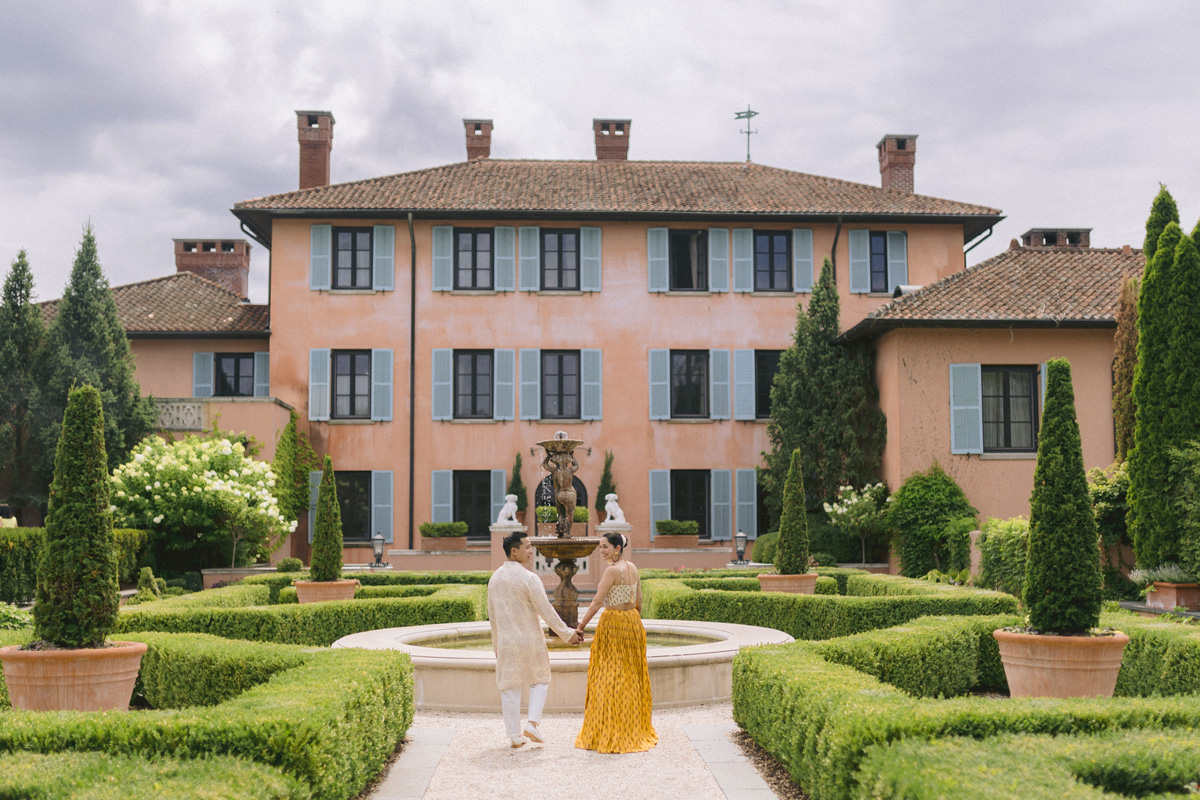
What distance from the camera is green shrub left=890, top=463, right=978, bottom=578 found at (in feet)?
67.1

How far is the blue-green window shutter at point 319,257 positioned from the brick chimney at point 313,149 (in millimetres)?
2742

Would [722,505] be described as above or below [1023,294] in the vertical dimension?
below

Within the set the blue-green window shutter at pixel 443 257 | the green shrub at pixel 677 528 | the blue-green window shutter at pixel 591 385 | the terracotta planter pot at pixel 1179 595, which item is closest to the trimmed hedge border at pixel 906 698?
the terracotta planter pot at pixel 1179 595

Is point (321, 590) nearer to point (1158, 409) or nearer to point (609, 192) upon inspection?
point (1158, 409)

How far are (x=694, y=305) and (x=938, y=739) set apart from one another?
2155 centimetres

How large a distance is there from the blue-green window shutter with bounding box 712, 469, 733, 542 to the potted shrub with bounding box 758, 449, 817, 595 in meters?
10.4

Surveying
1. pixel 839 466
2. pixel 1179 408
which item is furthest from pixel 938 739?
pixel 839 466

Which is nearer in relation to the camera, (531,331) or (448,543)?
(448,543)

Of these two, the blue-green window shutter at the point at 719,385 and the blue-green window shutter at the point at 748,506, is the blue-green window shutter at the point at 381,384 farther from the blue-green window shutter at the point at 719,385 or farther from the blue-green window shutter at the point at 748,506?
the blue-green window shutter at the point at 748,506

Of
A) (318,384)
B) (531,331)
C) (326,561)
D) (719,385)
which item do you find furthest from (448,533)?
(326,561)

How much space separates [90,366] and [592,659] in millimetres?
19379

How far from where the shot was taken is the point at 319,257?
85.7 feet

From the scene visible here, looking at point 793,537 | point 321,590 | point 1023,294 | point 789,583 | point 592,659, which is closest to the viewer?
point 592,659

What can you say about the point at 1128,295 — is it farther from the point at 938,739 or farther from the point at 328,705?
the point at 328,705
